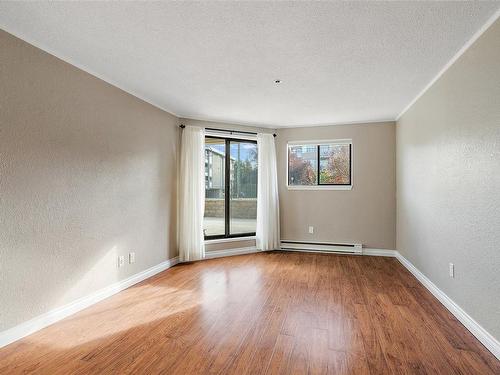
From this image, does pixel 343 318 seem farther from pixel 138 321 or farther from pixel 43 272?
pixel 43 272

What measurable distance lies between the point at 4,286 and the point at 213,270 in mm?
2405

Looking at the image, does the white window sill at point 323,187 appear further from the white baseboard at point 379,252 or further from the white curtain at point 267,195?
the white baseboard at point 379,252

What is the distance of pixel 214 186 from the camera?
4.89m

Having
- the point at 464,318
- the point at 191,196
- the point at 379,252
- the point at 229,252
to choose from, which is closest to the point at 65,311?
the point at 191,196

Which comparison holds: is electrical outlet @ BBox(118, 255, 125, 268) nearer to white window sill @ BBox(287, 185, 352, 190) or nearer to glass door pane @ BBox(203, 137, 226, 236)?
glass door pane @ BBox(203, 137, 226, 236)

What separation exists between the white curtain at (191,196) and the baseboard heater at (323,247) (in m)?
1.71

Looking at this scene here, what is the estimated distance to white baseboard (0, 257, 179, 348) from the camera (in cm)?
211

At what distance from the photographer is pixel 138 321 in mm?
2459

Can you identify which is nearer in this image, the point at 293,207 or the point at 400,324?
the point at 400,324

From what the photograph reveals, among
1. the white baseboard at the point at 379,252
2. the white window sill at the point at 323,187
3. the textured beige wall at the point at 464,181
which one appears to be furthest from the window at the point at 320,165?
the textured beige wall at the point at 464,181

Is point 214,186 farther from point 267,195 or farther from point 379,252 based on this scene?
point 379,252

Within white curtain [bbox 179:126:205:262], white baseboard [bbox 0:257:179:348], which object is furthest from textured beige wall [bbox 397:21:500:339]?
white baseboard [bbox 0:257:179:348]

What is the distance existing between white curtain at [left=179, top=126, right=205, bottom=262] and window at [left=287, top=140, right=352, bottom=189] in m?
1.82

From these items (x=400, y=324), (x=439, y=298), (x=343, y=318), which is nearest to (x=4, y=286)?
(x=343, y=318)
